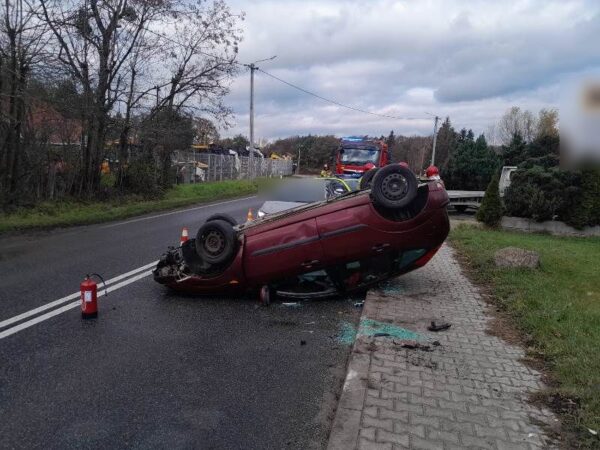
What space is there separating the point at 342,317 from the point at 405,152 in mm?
66117

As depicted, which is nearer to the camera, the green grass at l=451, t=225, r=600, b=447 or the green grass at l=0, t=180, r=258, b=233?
the green grass at l=451, t=225, r=600, b=447

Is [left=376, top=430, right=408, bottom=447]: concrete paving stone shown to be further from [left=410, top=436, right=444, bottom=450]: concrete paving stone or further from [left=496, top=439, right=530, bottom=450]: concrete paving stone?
[left=496, top=439, right=530, bottom=450]: concrete paving stone

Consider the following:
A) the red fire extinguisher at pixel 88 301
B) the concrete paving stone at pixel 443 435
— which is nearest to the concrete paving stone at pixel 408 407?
the concrete paving stone at pixel 443 435

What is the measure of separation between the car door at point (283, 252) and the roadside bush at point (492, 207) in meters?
11.0

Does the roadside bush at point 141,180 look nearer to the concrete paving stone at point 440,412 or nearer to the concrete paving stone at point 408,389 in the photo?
the concrete paving stone at point 408,389

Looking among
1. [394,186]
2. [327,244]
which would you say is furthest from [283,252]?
[394,186]

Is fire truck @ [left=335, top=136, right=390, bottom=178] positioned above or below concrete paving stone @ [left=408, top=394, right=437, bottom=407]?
above

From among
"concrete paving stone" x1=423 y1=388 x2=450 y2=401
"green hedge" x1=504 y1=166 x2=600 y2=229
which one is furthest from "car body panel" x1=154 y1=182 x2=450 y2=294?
"green hedge" x1=504 y1=166 x2=600 y2=229

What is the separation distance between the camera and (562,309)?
6.45 m

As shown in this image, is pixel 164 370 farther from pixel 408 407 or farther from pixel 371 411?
pixel 408 407

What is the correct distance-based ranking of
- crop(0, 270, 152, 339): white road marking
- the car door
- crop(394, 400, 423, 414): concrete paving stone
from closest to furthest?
1. crop(394, 400, 423, 414): concrete paving stone
2. crop(0, 270, 152, 339): white road marking
3. the car door

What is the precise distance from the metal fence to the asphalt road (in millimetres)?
22466

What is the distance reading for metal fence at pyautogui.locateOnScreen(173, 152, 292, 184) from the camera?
3039cm

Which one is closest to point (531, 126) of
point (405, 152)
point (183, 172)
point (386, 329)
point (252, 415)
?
point (386, 329)
